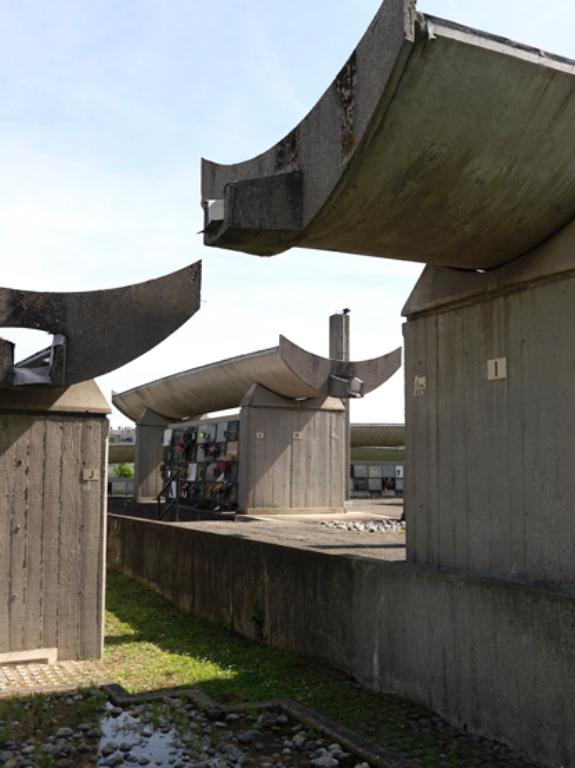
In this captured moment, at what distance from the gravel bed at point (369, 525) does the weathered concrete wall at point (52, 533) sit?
5417 mm

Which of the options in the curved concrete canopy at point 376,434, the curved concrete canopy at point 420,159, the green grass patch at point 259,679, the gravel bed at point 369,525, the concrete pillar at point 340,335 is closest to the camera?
the curved concrete canopy at point 420,159

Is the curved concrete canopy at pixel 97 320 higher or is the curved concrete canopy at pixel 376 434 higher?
the curved concrete canopy at pixel 97 320

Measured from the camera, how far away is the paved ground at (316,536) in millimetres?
8406

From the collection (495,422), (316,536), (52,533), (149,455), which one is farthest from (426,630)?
(149,455)

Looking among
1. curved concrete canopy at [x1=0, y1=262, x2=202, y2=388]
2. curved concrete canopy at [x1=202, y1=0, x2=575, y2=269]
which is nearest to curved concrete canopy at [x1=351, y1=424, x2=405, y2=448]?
curved concrete canopy at [x1=0, y1=262, x2=202, y2=388]

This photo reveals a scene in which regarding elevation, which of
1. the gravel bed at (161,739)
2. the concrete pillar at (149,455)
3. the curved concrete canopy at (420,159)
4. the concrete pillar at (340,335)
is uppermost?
the concrete pillar at (340,335)

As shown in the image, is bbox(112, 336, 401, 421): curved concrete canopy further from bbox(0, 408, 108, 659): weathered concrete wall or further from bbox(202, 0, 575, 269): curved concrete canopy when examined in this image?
bbox(202, 0, 575, 269): curved concrete canopy

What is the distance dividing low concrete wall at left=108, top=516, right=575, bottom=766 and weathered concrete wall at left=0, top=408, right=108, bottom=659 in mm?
1749

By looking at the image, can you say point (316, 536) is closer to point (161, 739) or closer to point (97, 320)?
point (97, 320)

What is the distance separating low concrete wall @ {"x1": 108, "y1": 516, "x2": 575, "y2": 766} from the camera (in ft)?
16.0

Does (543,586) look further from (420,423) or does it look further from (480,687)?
(420,423)

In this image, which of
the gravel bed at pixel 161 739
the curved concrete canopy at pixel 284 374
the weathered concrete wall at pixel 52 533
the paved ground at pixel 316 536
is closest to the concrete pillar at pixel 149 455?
the curved concrete canopy at pixel 284 374

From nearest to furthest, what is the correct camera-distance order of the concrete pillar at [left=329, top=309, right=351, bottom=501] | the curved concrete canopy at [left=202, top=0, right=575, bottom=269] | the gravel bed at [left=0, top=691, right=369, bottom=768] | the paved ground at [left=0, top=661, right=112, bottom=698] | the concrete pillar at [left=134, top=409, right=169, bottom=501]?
the curved concrete canopy at [left=202, top=0, right=575, bottom=269] < the gravel bed at [left=0, top=691, right=369, bottom=768] < the paved ground at [left=0, top=661, right=112, bottom=698] < the concrete pillar at [left=329, top=309, right=351, bottom=501] < the concrete pillar at [left=134, top=409, right=169, bottom=501]

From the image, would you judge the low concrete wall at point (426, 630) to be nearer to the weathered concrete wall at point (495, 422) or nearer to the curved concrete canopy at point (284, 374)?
the weathered concrete wall at point (495, 422)
